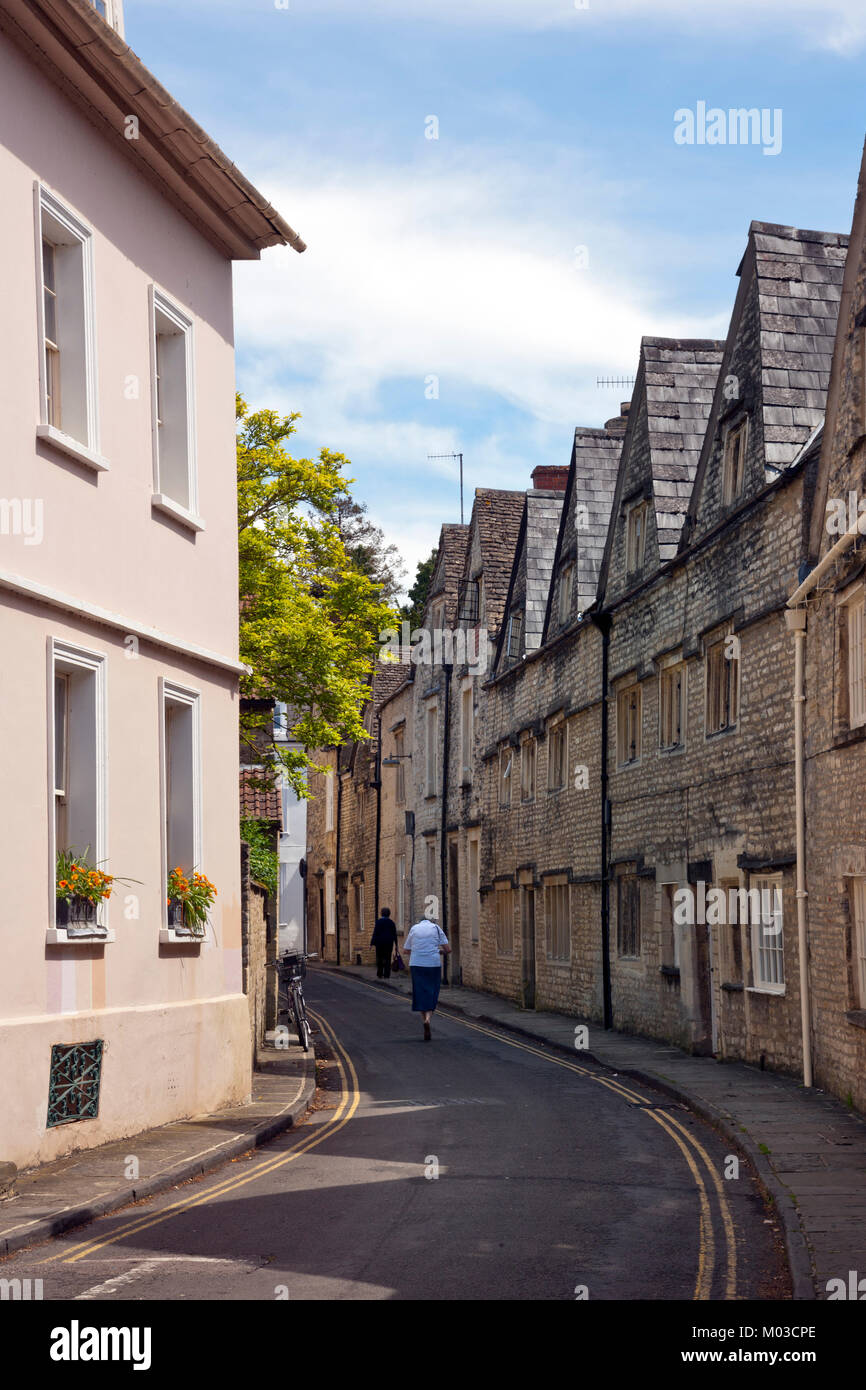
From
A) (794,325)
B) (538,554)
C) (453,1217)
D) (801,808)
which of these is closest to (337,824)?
(538,554)

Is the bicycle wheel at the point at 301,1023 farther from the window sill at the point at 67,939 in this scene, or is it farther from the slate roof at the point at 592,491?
the slate roof at the point at 592,491

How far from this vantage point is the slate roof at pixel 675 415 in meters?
21.8

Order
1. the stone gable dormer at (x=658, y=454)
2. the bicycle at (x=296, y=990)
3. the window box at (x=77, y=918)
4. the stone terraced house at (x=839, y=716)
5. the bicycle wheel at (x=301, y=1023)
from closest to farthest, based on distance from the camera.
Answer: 1. the window box at (x=77, y=918)
2. the stone terraced house at (x=839, y=716)
3. the bicycle wheel at (x=301, y=1023)
4. the bicycle at (x=296, y=990)
5. the stone gable dormer at (x=658, y=454)

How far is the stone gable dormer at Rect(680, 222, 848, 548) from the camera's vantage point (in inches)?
701

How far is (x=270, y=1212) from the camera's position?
907 cm

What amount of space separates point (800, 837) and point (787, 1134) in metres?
3.86

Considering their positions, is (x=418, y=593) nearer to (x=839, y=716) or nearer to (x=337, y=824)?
(x=337, y=824)

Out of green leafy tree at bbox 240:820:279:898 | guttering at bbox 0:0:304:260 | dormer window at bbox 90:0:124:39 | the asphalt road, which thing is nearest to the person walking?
green leafy tree at bbox 240:820:279:898

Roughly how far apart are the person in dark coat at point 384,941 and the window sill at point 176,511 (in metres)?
22.5

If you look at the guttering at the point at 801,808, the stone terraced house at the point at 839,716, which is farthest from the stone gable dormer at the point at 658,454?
the stone terraced house at the point at 839,716

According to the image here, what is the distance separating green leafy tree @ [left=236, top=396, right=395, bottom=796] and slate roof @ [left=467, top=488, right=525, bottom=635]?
8370mm

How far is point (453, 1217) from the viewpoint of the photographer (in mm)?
8812
